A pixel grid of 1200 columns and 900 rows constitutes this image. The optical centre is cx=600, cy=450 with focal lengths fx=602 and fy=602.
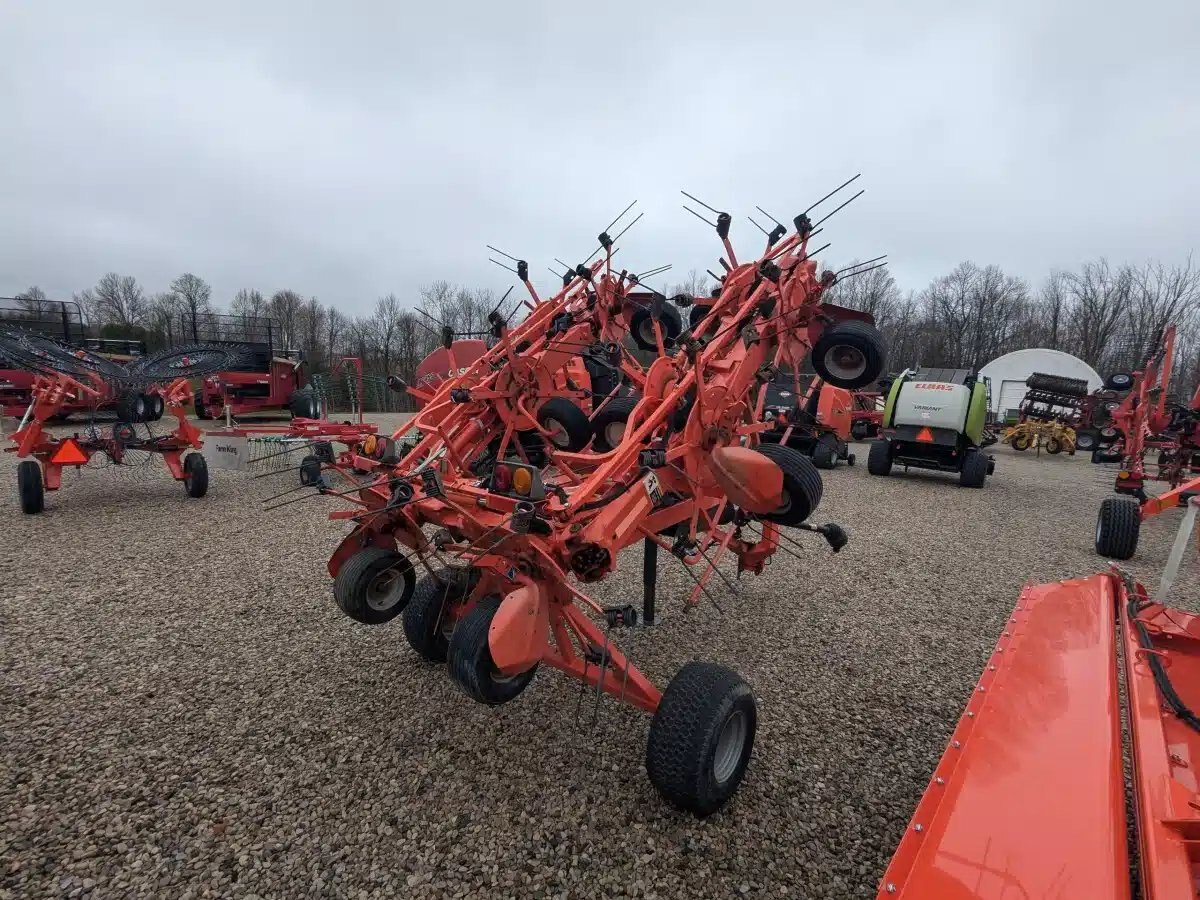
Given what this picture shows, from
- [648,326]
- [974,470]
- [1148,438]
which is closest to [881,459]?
[974,470]

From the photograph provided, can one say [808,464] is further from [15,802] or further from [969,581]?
[15,802]

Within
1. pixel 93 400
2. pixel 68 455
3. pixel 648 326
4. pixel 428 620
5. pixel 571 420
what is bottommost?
pixel 428 620

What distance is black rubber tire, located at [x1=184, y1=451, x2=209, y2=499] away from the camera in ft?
27.2

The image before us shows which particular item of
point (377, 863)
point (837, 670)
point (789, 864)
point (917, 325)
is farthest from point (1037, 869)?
point (917, 325)

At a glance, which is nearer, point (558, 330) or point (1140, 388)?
point (558, 330)

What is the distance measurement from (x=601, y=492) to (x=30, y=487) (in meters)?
8.04

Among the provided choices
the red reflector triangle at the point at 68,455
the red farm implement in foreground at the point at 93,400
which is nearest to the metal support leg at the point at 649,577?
the red farm implement in foreground at the point at 93,400

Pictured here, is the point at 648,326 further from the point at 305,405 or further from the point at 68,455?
the point at 305,405

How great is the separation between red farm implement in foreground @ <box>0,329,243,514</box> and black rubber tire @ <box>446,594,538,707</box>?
7.55m

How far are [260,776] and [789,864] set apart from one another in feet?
7.72

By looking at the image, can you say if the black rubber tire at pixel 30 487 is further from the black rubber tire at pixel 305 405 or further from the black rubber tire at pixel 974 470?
the black rubber tire at pixel 974 470

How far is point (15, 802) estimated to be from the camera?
8.39ft

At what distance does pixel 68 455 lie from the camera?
24.0 ft

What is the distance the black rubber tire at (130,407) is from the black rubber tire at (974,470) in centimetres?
1329
